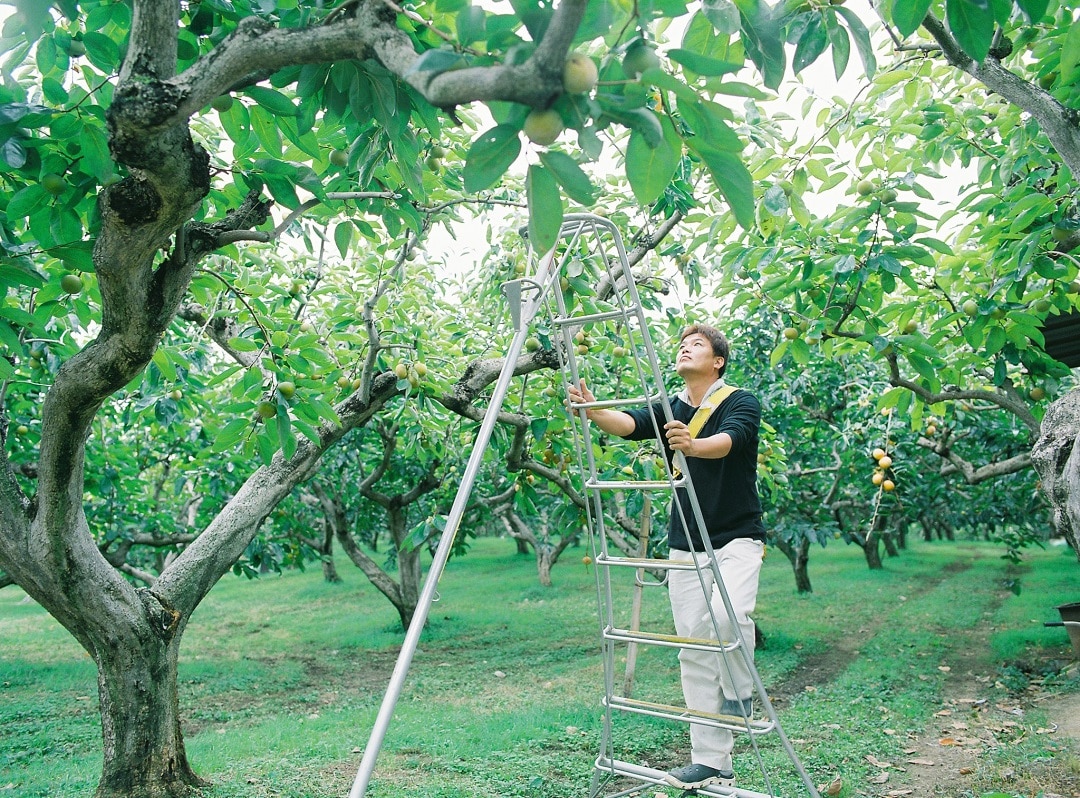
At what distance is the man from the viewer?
2.70m

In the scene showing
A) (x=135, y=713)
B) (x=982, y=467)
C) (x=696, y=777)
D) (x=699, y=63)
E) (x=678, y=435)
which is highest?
(x=699, y=63)

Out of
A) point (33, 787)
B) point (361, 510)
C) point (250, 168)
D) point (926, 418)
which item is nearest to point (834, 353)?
point (926, 418)

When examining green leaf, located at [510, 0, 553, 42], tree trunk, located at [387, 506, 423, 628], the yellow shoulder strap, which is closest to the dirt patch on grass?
the yellow shoulder strap

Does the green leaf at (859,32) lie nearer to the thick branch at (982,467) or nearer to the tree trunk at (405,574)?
the thick branch at (982,467)

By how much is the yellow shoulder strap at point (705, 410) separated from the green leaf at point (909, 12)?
1.57 meters

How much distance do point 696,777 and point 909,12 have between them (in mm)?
2244

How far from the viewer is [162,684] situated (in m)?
3.29

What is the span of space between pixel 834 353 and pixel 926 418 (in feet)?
7.93

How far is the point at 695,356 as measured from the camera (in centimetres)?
306

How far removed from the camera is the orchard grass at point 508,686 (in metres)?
3.93

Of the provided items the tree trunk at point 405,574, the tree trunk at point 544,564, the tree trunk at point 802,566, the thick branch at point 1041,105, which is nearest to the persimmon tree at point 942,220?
the thick branch at point 1041,105

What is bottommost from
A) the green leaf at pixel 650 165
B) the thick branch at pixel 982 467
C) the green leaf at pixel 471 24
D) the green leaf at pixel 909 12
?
the thick branch at pixel 982 467

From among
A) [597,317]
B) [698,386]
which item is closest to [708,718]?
[698,386]

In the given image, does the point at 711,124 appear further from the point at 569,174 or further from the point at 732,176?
the point at 569,174
